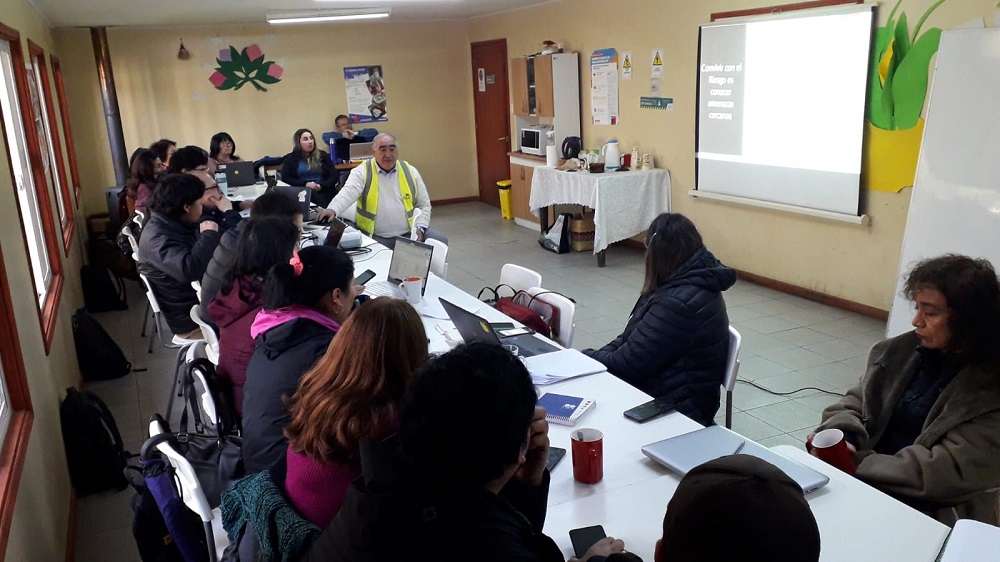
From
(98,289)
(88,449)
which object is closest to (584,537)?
Answer: (88,449)

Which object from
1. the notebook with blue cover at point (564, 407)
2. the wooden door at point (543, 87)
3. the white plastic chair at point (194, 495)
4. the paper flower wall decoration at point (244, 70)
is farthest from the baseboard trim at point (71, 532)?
the paper flower wall decoration at point (244, 70)

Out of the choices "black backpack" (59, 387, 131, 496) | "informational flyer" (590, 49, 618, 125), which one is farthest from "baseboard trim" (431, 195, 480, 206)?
"black backpack" (59, 387, 131, 496)

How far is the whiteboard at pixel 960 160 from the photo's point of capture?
3887mm

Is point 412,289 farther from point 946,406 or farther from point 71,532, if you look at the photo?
point 946,406

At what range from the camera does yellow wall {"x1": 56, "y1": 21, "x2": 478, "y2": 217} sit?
8.88 meters

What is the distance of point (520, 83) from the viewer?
8.62 meters

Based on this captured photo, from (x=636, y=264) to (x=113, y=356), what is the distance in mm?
4429

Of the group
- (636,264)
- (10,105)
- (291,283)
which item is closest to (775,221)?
(636,264)

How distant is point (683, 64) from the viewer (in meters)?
6.48

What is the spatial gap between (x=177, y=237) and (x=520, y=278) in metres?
1.97

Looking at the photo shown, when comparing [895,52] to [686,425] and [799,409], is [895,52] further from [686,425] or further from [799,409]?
[686,425]

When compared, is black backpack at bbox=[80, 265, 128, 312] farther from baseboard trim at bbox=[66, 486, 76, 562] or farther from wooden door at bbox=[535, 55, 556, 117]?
wooden door at bbox=[535, 55, 556, 117]

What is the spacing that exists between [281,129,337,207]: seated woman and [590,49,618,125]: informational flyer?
2.90 metres

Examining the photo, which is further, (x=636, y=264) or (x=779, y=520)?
(x=636, y=264)
